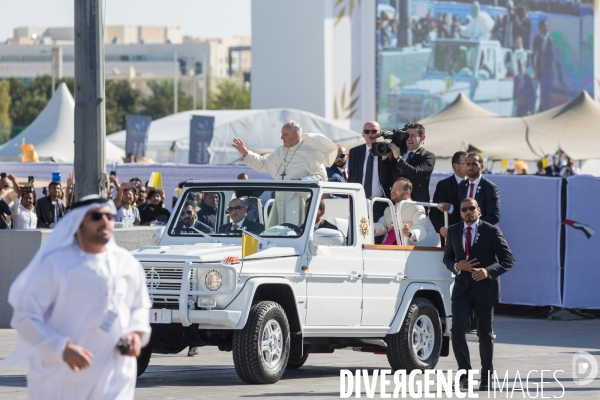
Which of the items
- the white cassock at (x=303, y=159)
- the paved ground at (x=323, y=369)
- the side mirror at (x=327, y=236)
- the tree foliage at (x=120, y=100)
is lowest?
the paved ground at (x=323, y=369)

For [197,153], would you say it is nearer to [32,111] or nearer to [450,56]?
[450,56]

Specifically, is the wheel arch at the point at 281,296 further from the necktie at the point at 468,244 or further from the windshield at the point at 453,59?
the windshield at the point at 453,59

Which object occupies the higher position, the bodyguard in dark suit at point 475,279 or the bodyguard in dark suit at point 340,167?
the bodyguard in dark suit at point 340,167

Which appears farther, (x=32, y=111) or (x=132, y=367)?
(x=32, y=111)

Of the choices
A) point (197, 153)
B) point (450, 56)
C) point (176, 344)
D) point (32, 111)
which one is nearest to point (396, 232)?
point (176, 344)

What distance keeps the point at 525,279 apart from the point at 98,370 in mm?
13097

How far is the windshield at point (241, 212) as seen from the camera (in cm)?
1205

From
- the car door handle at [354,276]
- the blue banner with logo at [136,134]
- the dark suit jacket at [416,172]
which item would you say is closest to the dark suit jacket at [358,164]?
the dark suit jacket at [416,172]

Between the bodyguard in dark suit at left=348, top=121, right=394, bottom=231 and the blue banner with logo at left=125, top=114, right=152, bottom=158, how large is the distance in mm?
22678

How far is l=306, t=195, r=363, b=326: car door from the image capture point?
1177 centimetres

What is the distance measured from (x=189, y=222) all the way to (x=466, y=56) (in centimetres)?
5922

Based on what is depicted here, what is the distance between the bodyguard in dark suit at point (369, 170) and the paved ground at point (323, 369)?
1805 millimetres

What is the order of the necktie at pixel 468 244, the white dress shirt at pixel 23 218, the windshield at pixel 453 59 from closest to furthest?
the necktie at pixel 468 244, the white dress shirt at pixel 23 218, the windshield at pixel 453 59

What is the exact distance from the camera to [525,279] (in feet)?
61.6
